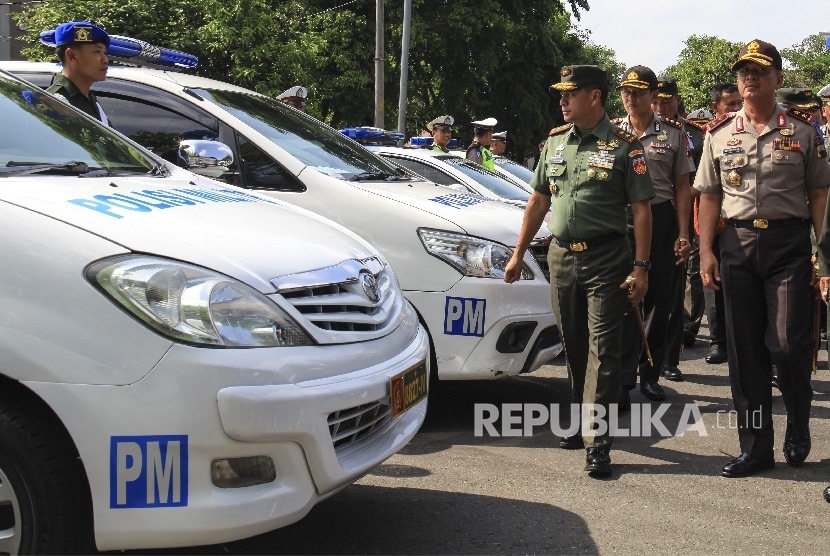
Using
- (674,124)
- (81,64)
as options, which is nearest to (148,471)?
(81,64)

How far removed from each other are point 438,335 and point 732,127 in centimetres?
172

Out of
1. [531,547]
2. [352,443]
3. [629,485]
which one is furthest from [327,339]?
[629,485]

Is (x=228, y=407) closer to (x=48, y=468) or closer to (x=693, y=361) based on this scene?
(x=48, y=468)

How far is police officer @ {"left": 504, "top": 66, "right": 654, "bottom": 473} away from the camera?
4828 mm

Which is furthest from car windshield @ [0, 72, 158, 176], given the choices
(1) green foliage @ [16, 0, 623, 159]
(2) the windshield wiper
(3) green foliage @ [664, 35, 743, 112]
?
(3) green foliage @ [664, 35, 743, 112]

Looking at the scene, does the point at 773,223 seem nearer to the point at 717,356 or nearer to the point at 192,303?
the point at 192,303

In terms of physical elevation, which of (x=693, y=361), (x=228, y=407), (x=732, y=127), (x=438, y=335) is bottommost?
(x=693, y=361)

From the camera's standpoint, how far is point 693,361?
26.5 feet

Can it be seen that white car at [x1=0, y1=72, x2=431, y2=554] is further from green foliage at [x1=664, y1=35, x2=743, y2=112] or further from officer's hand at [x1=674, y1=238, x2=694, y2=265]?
green foliage at [x1=664, y1=35, x2=743, y2=112]

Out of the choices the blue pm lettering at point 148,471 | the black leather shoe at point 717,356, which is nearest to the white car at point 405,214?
the black leather shoe at point 717,356

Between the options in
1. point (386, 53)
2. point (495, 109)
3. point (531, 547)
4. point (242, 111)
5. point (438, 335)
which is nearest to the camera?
point (531, 547)

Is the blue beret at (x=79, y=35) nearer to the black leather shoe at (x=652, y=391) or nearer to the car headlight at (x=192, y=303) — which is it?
the car headlight at (x=192, y=303)

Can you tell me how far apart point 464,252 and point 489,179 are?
464 cm

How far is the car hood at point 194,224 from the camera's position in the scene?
3008mm
